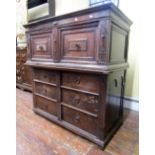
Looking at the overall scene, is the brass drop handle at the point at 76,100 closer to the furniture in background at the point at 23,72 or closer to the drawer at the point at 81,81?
the drawer at the point at 81,81

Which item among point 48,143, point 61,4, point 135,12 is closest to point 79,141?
point 48,143

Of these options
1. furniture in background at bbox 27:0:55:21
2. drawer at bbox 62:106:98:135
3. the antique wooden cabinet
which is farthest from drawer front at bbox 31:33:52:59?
furniture in background at bbox 27:0:55:21

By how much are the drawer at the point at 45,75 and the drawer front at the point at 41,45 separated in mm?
183

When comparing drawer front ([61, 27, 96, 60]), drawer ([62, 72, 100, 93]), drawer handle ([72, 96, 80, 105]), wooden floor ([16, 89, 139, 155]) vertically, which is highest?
drawer front ([61, 27, 96, 60])

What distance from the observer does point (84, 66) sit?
1.13m

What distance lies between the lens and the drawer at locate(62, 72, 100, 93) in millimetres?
1161

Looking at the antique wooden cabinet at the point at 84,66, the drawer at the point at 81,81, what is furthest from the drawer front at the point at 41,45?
the drawer at the point at 81,81

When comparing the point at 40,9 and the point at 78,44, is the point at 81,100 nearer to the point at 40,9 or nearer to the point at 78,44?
the point at 78,44

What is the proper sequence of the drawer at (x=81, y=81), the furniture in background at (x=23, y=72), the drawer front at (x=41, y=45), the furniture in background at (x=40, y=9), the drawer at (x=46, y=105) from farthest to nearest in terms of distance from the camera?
the furniture in background at (x=23, y=72)
the furniture in background at (x=40, y=9)
the drawer at (x=46, y=105)
the drawer front at (x=41, y=45)
the drawer at (x=81, y=81)

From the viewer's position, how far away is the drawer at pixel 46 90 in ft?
5.07

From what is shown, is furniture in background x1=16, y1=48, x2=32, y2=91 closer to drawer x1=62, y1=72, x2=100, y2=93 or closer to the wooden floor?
the wooden floor

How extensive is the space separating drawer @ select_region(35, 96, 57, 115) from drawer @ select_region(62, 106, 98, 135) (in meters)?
0.17

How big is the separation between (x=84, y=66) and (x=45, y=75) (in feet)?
2.13

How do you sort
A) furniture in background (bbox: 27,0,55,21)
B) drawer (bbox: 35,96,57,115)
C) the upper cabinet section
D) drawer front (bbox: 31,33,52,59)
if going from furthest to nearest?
furniture in background (bbox: 27,0,55,21) → drawer (bbox: 35,96,57,115) → drawer front (bbox: 31,33,52,59) → the upper cabinet section
